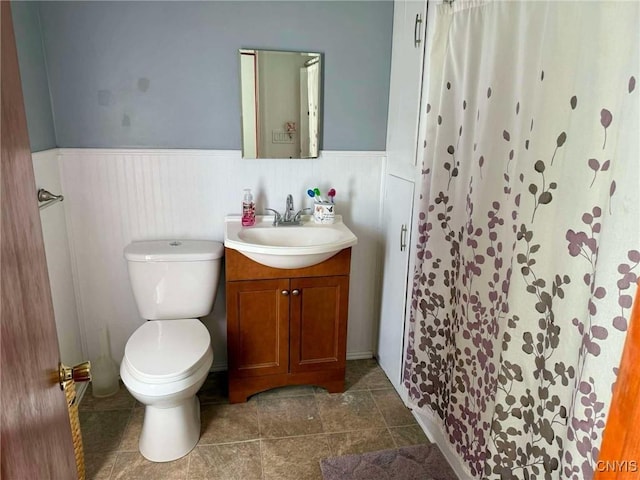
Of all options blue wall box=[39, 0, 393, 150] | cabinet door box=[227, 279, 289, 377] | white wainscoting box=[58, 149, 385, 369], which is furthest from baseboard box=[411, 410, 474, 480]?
blue wall box=[39, 0, 393, 150]

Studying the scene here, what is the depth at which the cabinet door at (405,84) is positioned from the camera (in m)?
1.99

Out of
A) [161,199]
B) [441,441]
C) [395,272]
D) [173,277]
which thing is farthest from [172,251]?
[441,441]

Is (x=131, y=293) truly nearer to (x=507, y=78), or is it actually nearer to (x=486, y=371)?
(x=486, y=371)

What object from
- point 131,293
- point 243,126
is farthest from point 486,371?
point 131,293

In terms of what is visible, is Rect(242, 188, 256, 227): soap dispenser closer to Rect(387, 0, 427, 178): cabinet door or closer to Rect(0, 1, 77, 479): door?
Rect(387, 0, 427, 178): cabinet door

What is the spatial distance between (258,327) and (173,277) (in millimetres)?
479

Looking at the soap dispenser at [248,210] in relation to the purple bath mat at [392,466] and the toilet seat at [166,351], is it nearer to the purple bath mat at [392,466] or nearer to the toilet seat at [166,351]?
the toilet seat at [166,351]

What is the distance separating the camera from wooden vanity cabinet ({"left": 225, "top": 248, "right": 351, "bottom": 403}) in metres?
2.11

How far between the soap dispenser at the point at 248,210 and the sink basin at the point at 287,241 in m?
0.03

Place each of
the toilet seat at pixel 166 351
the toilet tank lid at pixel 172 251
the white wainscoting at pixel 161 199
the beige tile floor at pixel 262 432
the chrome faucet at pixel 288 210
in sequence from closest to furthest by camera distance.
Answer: the toilet seat at pixel 166 351 < the beige tile floor at pixel 262 432 < the toilet tank lid at pixel 172 251 < the white wainscoting at pixel 161 199 < the chrome faucet at pixel 288 210

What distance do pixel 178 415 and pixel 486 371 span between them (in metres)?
1.30

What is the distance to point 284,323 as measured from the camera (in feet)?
7.21

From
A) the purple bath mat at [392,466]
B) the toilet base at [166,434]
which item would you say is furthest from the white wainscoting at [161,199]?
the purple bath mat at [392,466]

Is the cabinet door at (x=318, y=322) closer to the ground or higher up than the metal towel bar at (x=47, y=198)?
closer to the ground
